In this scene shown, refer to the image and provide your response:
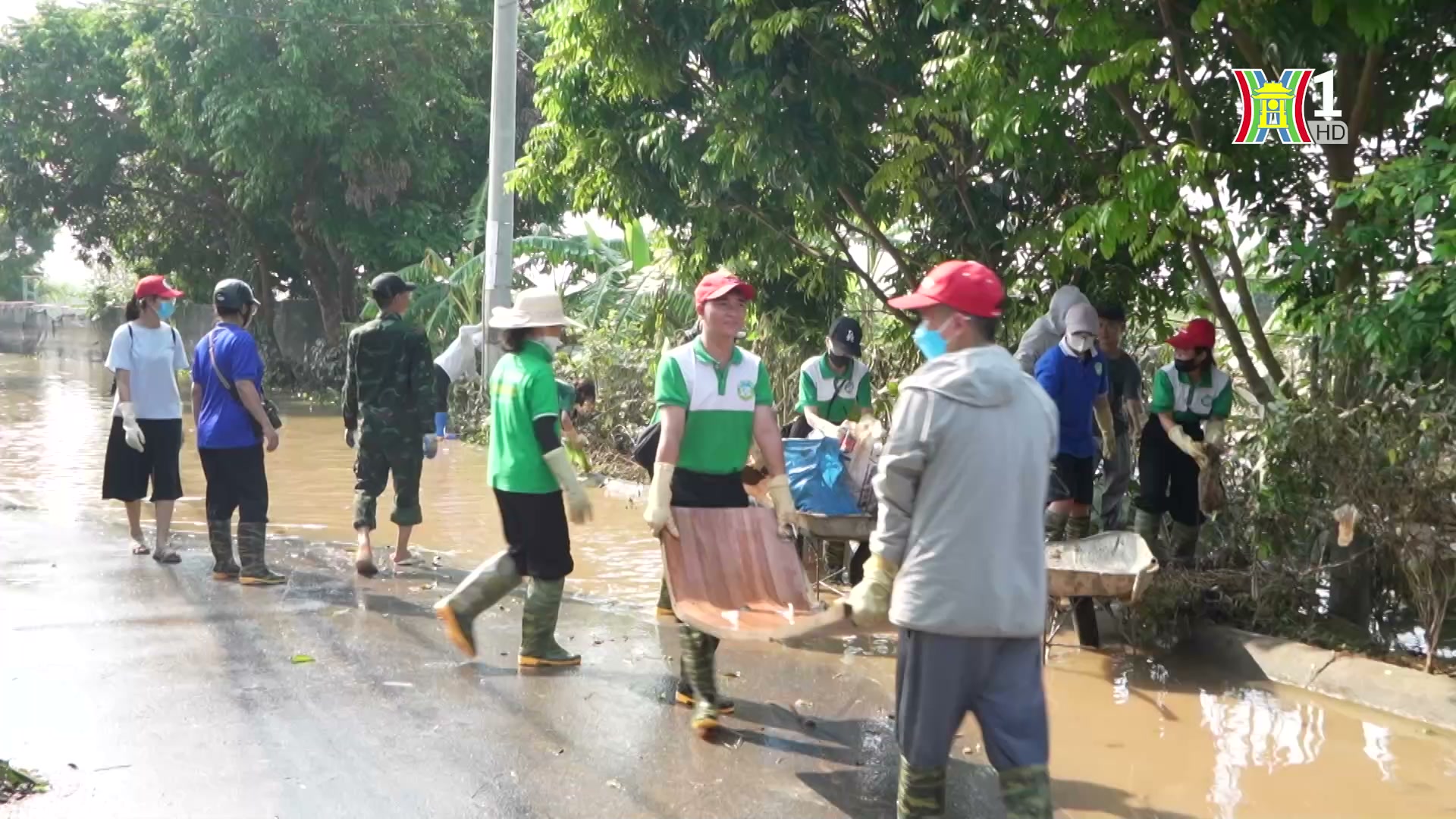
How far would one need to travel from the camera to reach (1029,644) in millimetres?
4008

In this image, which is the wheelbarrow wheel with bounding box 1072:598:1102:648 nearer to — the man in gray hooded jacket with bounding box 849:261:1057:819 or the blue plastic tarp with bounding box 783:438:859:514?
the blue plastic tarp with bounding box 783:438:859:514

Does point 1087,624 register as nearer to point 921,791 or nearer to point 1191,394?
point 1191,394

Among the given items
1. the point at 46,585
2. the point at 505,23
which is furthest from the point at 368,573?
the point at 505,23

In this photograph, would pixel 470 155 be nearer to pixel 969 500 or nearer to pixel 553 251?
pixel 553 251

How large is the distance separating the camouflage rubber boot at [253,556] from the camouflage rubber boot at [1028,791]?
569 centimetres

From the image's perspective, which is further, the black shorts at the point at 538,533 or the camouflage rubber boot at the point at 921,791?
the black shorts at the point at 538,533

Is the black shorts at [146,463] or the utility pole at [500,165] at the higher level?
the utility pole at [500,165]

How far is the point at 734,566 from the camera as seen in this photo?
5.72 m

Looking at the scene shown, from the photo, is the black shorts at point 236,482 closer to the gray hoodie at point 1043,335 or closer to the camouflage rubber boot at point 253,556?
the camouflage rubber boot at point 253,556

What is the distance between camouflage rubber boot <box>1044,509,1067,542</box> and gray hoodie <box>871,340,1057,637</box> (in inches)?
159

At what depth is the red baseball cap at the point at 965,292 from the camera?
4012 mm

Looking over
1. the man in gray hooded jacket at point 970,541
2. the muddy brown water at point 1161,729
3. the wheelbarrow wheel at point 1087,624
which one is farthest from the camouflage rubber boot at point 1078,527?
the man in gray hooded jacket at point 970,541

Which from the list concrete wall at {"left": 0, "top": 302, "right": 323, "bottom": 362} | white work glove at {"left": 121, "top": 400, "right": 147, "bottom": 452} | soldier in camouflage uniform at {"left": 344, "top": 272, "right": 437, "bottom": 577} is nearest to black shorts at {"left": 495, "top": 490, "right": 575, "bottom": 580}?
soldier in camouflage uniform at {"left": 344, "top": 272, "right": 437, "bottom": 577}

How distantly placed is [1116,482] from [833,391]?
1840 millimetres
